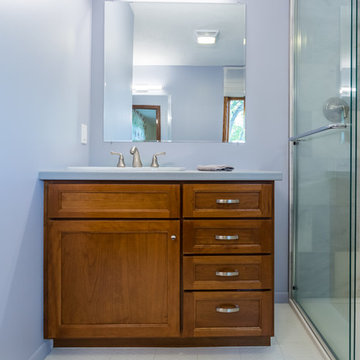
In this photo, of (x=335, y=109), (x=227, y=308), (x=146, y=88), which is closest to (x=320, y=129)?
(x=335, y=109)

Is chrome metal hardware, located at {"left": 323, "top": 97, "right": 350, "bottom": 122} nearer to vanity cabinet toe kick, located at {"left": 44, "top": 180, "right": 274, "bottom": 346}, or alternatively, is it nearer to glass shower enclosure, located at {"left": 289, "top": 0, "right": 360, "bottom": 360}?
glass shower enclosure, located at {"left": 289, "top": 0, "right": 360, "bottom": 360}

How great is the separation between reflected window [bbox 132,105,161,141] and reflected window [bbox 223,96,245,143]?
431 millimetres

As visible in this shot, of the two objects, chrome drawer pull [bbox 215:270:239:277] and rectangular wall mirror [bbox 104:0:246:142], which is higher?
rectangular wall mirror [bbox 104:0:246:142]

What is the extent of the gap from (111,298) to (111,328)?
5.2 inches

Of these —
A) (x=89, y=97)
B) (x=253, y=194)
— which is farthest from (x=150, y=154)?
(x=253, y=194)

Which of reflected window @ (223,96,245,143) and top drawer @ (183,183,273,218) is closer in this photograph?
top drawer @ (183,183,273,218)

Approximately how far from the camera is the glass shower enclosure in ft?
4.18

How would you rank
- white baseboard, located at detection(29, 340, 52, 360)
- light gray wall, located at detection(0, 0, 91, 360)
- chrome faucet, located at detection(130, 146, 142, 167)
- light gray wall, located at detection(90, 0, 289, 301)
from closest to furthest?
light gray wall, located at detection(0, 0, 91, 360), white baseboard, located at detection(29, 340, 52, 360), chrome faucet, located at detection(130, 146, 142, 167), light gray wall, located at detection(90, 0, 289, 301)

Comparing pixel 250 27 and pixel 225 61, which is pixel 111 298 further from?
pixel 250 27

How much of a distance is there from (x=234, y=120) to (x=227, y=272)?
1.03m

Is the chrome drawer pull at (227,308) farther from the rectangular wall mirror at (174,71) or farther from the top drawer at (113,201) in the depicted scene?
the rectangular wall mirror at (174,71)

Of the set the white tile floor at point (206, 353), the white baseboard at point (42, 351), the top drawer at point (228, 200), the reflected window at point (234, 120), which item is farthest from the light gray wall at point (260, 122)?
the white baseboard at point (42, 351)

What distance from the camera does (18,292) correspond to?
1.29 m

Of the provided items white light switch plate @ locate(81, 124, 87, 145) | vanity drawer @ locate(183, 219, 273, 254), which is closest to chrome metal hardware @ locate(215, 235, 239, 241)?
vanity drawer @ locate(183, 219, 273, 254)
